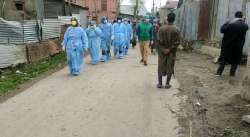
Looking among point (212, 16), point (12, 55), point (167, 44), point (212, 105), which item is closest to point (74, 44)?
point (12, 55)

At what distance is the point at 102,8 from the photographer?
58188 mm

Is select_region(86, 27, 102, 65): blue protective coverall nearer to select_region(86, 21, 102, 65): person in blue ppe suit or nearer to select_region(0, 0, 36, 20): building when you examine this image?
select_region(86, 21, 102, 65): person in blue ppe suit

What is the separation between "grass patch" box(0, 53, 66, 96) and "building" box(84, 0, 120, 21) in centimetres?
3893

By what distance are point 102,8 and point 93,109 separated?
51252mm

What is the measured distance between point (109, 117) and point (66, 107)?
1176mm

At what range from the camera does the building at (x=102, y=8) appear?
55594 mm

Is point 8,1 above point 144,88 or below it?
above

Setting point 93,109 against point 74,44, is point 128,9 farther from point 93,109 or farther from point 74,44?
point 93,109

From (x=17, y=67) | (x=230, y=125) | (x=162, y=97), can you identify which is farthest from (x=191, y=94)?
(x=17, y=67)

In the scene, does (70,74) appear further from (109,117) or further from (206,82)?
(109,117)

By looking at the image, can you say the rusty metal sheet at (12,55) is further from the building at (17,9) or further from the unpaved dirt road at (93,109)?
the building at (17,9)

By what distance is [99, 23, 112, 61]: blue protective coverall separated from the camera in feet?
56.1

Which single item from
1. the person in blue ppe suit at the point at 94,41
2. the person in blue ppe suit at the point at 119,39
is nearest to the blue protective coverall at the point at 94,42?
the person in blue ppe suit at the point at 94,41

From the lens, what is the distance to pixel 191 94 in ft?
30.8
